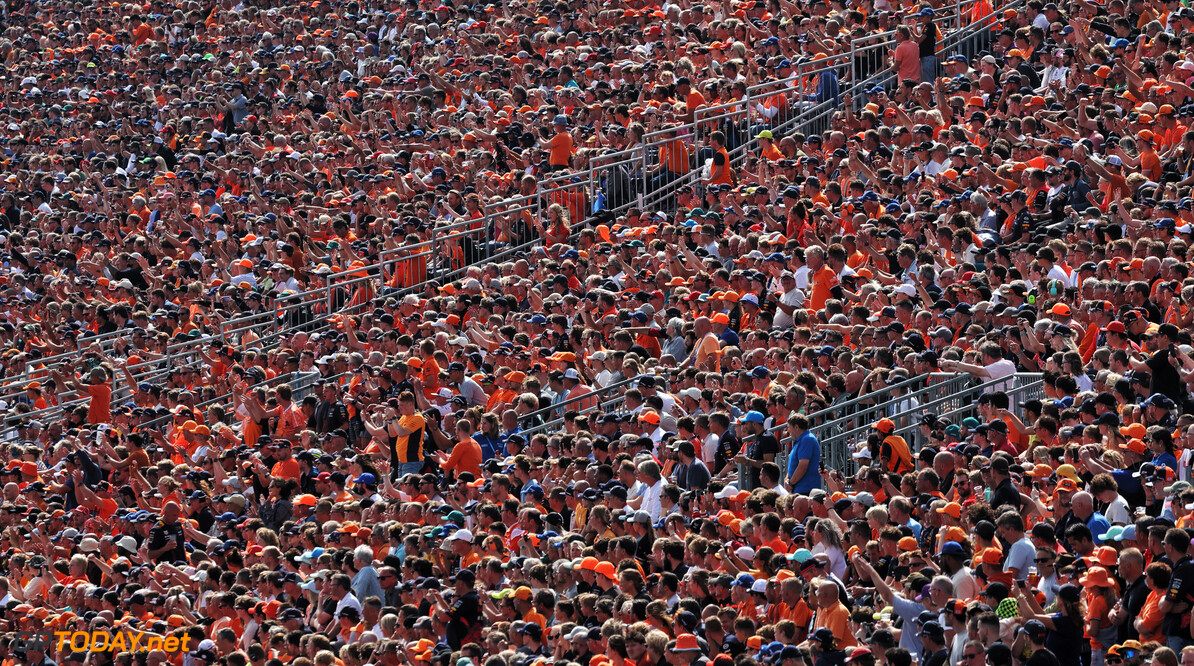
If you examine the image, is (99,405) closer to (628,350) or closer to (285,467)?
(285,467)

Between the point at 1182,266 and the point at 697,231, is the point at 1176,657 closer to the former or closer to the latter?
the point at 1182,266

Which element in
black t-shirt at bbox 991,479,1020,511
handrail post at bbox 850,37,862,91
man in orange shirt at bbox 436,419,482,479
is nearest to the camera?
black t-shirt at bbox 991,479,1020,511

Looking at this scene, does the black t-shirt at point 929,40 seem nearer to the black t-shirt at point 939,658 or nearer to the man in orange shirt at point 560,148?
the man in orange shirt at point 560,148

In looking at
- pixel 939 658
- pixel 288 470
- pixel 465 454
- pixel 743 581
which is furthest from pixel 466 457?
pixel 939 658

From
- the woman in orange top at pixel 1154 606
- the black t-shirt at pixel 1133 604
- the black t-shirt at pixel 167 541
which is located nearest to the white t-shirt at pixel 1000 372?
the black t-shirt at pixel 1133 604

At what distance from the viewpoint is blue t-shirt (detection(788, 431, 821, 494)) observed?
1388 centimetres

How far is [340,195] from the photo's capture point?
2389cm

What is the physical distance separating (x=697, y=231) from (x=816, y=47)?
4921 millimetres

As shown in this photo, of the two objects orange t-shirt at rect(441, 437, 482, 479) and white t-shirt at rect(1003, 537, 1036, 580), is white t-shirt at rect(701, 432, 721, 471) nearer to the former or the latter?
orange t-shirt at rect(441, 437, 482, 479)

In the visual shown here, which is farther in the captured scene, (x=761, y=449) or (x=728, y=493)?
(x=761, y=449)

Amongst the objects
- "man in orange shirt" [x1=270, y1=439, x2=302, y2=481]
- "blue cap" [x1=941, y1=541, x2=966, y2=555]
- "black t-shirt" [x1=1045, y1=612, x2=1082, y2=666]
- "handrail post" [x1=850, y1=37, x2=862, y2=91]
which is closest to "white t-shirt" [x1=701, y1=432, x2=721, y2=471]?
"blue cap" [x1=941, y1=541, x2=966, y2=555]

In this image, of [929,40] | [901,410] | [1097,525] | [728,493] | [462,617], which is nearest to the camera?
[1097,525]

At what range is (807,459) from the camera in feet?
45.6

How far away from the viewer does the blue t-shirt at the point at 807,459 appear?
45.5 feet
